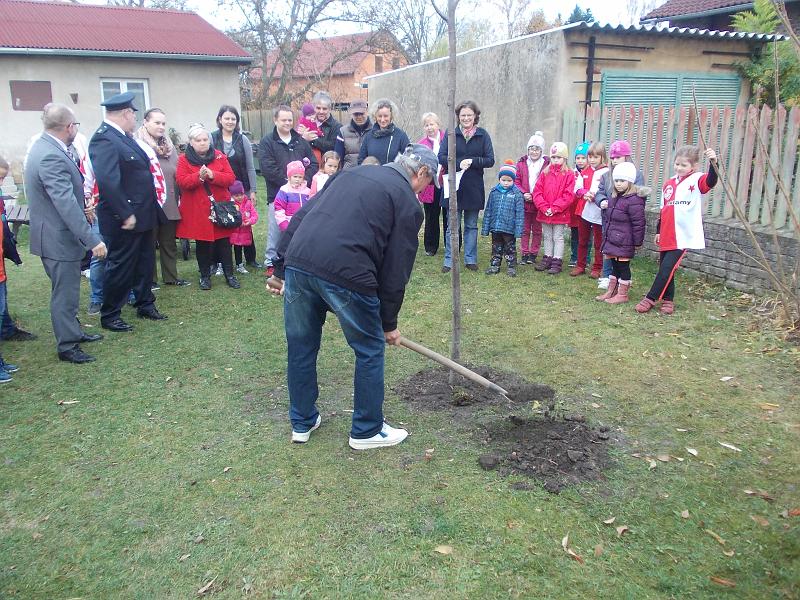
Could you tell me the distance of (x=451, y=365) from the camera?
444 cm

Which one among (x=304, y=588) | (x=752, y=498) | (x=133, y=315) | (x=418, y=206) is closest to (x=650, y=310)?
(x=752, y=498)

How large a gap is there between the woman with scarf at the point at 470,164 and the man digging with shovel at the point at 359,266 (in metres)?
4.12

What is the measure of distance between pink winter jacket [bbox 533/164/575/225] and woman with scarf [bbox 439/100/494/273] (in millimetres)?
707

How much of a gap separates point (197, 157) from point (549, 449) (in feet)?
Answer: 17.7

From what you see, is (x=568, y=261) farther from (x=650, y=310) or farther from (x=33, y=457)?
(x=33, y=457)

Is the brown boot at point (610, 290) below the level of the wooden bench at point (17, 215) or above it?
below

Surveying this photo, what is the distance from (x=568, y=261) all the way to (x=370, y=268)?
592 cm

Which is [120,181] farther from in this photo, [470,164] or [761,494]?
[761,494]

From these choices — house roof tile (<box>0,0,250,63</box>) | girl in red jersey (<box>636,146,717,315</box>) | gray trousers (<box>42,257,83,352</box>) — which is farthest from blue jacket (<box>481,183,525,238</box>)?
house roof tile (<box>0,0,250,63</box>)

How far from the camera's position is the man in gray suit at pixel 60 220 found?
5238mm

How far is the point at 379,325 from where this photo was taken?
3.87m

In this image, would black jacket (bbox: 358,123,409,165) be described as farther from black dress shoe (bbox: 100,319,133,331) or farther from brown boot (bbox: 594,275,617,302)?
black dress shoe (bbox: 100,319,133,331)

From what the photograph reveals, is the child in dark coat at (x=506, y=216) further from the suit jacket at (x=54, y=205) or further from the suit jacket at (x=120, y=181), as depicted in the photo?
the suit jacket at (x=54, y=205)

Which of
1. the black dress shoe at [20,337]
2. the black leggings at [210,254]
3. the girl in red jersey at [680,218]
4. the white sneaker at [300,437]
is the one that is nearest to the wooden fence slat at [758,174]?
the girl in red jersey at [680,218]
